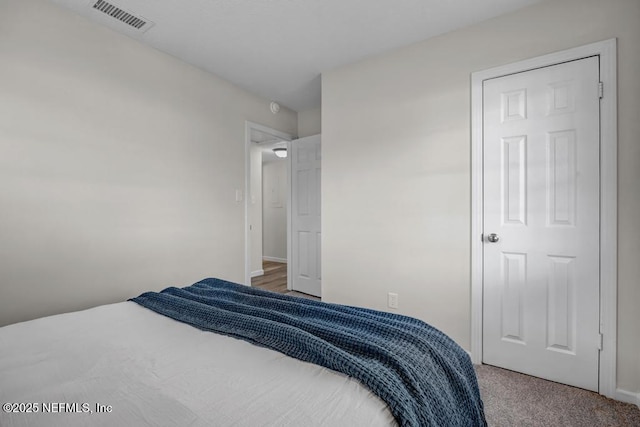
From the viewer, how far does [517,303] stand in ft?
6.81

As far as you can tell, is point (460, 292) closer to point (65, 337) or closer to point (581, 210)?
point (581, 210)

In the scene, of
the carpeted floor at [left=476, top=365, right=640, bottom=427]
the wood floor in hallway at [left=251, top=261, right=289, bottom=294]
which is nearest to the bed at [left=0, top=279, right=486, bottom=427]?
the carpeted floor at [left=476, top=365, right=640, bottom=427]

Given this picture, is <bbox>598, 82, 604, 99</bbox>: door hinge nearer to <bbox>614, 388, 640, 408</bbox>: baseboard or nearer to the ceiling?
the ceiling

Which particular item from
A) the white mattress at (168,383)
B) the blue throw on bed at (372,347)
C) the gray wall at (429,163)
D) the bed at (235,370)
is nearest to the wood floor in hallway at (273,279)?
the gray wall at (429,163)

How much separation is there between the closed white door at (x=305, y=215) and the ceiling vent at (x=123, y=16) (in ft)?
6.99

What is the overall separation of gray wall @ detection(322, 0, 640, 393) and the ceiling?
0.18m

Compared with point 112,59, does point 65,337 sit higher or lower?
lower

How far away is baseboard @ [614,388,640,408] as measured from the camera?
1.70 m

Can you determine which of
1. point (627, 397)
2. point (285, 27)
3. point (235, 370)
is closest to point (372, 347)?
point (235, 370)

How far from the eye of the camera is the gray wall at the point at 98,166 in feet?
6.02

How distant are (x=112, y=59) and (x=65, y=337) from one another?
2.12m

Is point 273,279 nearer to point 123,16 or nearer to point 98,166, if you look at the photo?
point 98,166

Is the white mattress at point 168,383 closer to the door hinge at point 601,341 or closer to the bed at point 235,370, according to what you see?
the bed at point 235,370

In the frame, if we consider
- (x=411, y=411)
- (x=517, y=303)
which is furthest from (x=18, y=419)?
(x=517, y=303)
